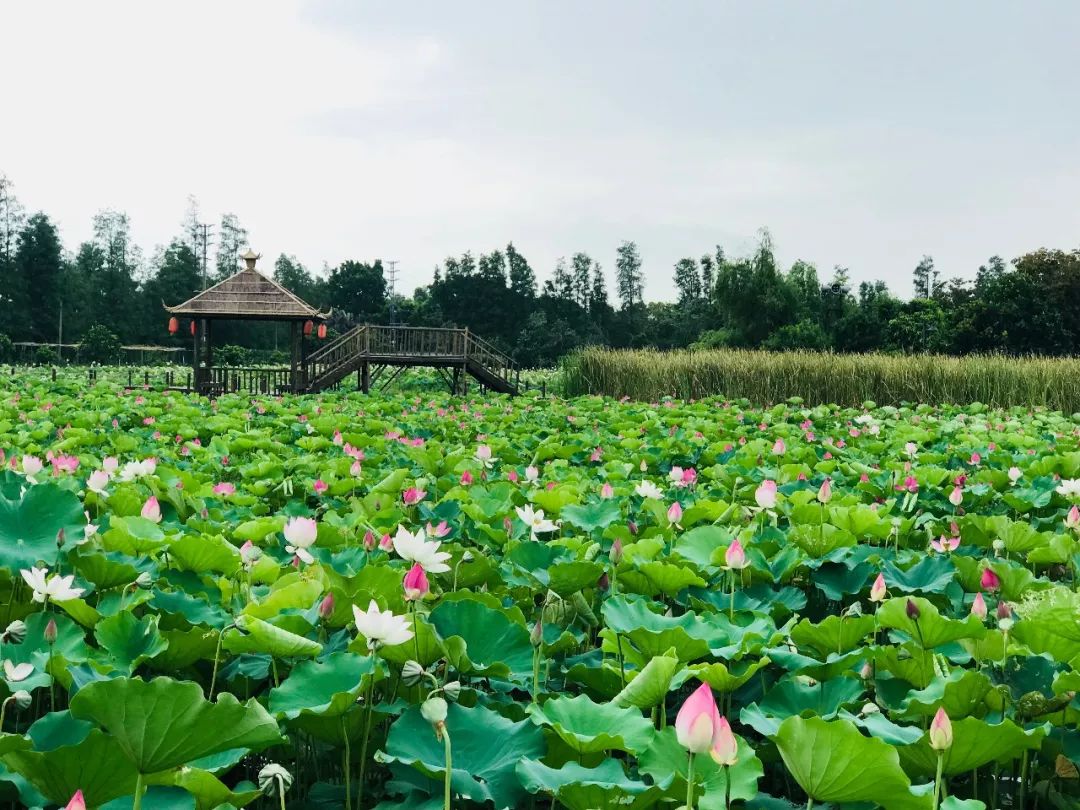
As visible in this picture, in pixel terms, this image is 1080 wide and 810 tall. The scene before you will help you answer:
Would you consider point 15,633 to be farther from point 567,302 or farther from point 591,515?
point 567,302

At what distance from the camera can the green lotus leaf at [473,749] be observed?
112cm

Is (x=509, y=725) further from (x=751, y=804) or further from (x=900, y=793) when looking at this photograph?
(x=900, y=793)

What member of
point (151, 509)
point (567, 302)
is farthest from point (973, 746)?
point (567, 302)

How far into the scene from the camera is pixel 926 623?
163 cm

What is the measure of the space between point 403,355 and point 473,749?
17.5m

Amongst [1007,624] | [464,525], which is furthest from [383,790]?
[464,525]

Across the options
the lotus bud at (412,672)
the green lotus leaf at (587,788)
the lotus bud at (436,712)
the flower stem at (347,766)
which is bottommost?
the flower stem at (347,766)

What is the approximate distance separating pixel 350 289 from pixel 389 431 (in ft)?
160

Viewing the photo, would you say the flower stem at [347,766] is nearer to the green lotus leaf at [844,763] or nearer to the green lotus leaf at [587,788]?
the green lotus leaf at [587,788]

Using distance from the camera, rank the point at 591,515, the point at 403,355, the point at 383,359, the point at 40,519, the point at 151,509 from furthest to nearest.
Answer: the point at 403,355 < the point at 383,359 < the point at 591,515 < the point at 151,509 < the point at 40,519

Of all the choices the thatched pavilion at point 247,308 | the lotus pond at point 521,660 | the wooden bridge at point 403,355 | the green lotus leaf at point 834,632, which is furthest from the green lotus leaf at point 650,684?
the thatched pavilion at point 247,308

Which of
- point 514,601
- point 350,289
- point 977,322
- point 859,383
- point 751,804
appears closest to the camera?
point 751,804

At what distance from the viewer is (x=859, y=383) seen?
45.3 ft

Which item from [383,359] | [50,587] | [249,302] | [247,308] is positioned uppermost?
[249,302]
